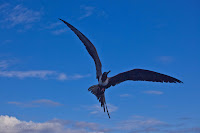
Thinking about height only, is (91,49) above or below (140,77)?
above

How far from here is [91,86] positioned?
14195 millimetres

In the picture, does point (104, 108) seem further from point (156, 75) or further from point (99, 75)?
point (156, 75)

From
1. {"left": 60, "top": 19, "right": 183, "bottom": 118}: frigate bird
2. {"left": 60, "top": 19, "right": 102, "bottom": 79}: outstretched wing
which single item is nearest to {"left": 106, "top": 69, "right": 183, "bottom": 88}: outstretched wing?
{"left": 60, "top": 19, "right": 183, "bottom": 118}: frigate bird

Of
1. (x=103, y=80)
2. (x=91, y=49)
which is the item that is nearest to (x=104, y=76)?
(x=103, y=80)

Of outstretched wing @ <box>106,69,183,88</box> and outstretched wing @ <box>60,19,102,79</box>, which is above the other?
outstretched wing @ <box>60,19,102,79</box>

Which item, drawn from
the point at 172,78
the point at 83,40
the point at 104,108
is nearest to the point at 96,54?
the point at 83,40

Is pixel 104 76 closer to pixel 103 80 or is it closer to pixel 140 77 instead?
pixel 103 80

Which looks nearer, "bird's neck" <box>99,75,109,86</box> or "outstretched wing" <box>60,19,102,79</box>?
"bird's neck" <box>99,75,109,86</box>

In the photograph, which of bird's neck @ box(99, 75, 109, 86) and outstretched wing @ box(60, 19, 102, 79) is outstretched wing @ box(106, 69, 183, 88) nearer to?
bird's neck @ box(99, 75, 109, 86)

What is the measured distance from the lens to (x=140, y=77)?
14.4 m

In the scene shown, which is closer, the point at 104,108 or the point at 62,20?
the point at 104,108

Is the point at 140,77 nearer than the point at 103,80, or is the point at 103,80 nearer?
the point at 103,80

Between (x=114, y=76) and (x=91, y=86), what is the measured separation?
5.14 ft

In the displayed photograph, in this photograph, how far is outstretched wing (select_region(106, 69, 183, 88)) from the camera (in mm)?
13836
